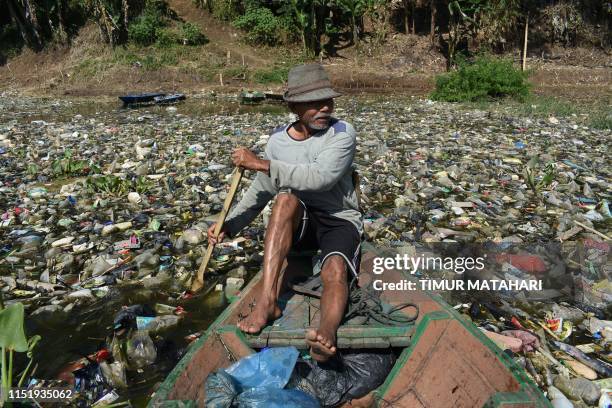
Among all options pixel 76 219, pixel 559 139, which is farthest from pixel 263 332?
pixel 559 139

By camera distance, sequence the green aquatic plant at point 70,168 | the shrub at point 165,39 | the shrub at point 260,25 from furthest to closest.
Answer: the shrub at point 260,25 < the shrub at point 165,39 < the green aquatic plant at point 70,168

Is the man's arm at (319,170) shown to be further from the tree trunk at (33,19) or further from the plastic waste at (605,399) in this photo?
the tree trunk at (33,19)

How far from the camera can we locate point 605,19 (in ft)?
93.7

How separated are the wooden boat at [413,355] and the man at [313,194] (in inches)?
4.8

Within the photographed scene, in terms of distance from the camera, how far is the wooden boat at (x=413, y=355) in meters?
2.29

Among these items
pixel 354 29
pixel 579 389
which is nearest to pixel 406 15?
pixel 354 29

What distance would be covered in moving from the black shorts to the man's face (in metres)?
0.55

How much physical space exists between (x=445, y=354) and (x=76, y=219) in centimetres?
474

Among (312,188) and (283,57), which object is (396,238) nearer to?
(312,188)

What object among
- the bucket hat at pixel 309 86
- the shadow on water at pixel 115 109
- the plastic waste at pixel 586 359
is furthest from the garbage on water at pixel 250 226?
the shadow on water at pixel 115 109

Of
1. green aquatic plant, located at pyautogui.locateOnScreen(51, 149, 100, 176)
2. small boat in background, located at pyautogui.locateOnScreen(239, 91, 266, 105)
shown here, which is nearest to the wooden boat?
green aquatic plant, located at pyautogui.locateOnScreen(51, 149, 100, 176)

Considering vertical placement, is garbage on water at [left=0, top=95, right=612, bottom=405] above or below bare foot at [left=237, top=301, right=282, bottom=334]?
below

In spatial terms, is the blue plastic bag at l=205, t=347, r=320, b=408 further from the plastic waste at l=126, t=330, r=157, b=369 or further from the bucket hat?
the bucket hat

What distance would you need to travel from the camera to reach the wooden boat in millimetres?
2287
